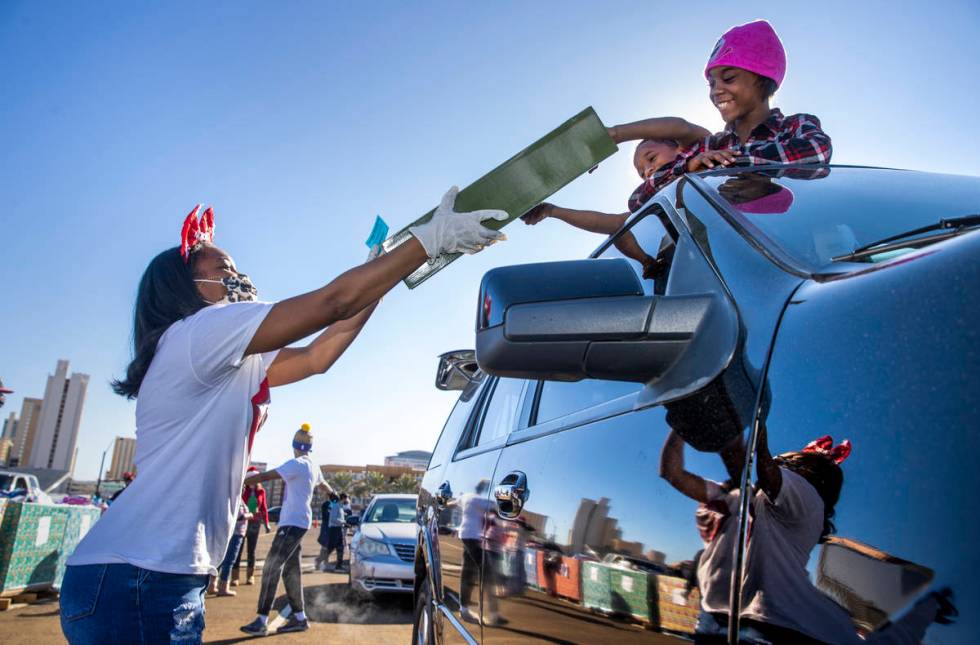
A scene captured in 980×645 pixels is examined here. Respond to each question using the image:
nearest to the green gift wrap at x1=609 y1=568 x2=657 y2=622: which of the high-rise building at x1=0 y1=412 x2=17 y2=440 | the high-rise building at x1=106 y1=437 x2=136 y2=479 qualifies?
the high-rise building at x1=106 y1=437 x2=136 y2=479

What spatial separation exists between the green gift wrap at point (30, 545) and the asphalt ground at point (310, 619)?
0.28 m

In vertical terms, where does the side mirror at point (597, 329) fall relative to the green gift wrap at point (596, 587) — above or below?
above

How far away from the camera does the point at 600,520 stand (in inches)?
50.1

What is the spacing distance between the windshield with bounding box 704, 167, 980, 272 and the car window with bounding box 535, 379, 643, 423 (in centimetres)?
42

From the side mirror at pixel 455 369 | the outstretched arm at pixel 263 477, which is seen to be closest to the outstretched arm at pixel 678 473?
the side mirror at pixel 455 369

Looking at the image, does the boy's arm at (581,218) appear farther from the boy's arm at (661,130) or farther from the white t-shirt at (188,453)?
the white t-shirt at (188,453)

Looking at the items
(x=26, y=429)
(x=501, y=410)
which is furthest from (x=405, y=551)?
(x=26, y=429)

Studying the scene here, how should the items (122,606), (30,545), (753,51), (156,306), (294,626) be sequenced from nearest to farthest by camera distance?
(122,606) < (156,306) < (753,51) < (294,626) < (30,545)

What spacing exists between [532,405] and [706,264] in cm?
97

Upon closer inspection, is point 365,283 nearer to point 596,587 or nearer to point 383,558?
point 596,587

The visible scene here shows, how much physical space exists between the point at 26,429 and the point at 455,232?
349 ft

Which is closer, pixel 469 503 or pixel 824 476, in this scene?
pixel 824 476

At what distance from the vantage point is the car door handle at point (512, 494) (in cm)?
173

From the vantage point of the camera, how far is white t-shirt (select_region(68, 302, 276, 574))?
1669 millimetres
